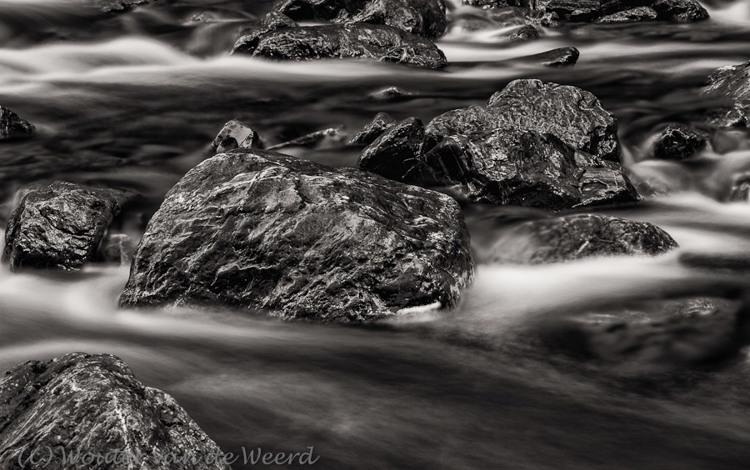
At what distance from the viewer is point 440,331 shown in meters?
6.32

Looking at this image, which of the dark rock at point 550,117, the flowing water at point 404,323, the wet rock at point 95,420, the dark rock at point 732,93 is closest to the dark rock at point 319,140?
the flowing water at point 404,323

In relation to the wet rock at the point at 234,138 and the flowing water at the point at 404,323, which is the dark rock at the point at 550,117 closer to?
the flowing water at the point at 404,323

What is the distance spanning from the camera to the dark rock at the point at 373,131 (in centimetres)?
1055

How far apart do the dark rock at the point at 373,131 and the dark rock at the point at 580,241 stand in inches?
123

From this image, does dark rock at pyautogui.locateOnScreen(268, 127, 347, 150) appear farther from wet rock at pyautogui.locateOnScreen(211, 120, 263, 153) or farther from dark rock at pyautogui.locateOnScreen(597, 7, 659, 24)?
dark rock at pyautogui.locateOnScreen(597, 7, 659, 24)

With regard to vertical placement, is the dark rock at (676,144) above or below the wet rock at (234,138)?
above

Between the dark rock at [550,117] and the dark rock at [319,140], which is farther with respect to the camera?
the dark rock at [319,140]

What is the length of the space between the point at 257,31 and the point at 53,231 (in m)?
8.48

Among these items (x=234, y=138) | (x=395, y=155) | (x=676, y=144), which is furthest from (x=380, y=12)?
(x=395, y=155)

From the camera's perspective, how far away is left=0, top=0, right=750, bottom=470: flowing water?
489 centimetres

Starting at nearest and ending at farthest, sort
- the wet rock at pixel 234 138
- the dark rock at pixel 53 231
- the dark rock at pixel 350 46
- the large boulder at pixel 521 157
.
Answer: the dark rock at pixel 53 231 < the large boulder at pixel 521 157 < the wet rock at pixel 234 138 < the dark rock at pixel 350 46

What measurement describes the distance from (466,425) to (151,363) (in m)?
2.11

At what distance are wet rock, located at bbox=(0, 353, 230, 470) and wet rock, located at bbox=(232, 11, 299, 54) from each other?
37.8 ft

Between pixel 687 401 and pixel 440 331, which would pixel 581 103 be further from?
pixel 687 401
